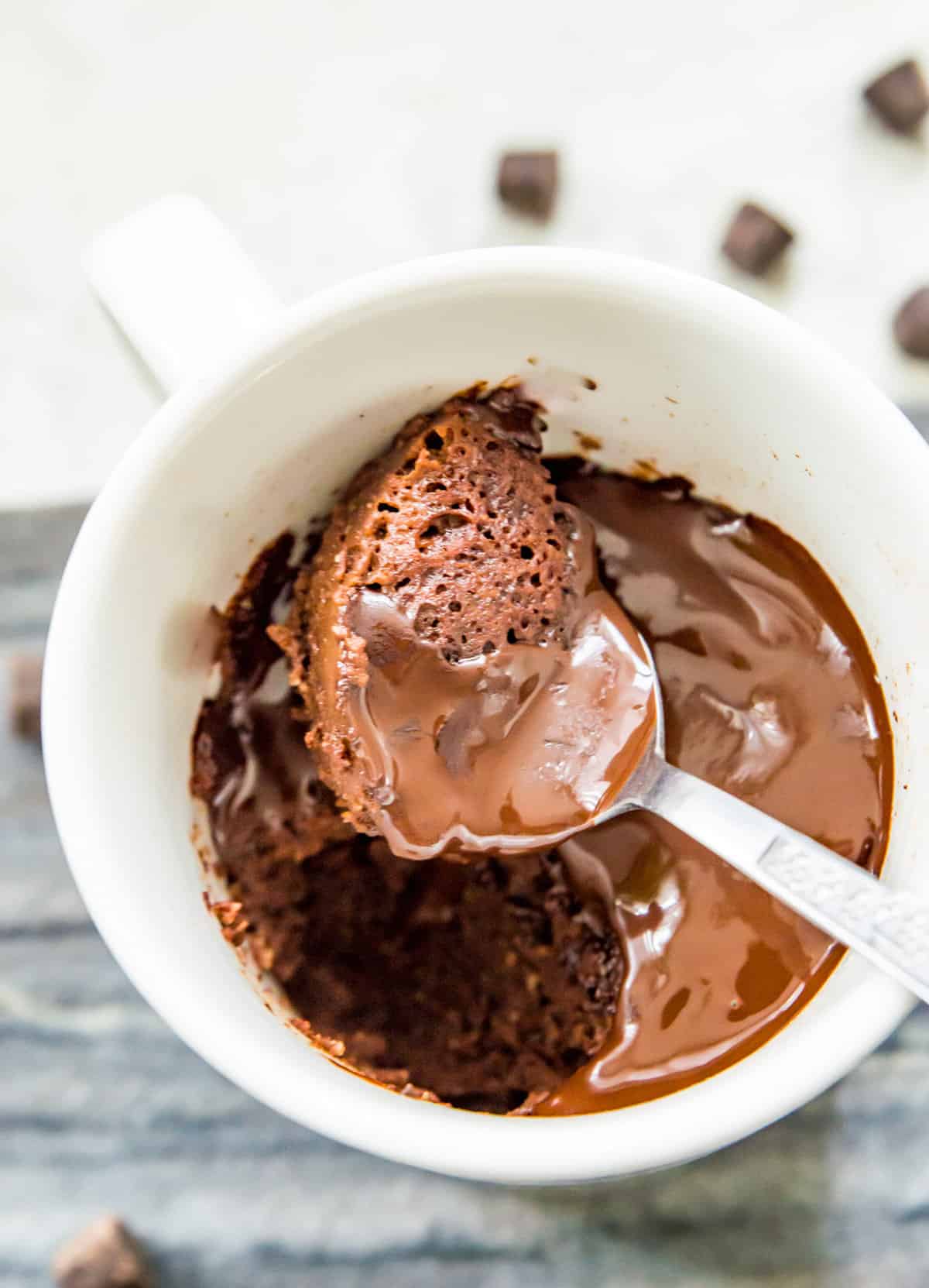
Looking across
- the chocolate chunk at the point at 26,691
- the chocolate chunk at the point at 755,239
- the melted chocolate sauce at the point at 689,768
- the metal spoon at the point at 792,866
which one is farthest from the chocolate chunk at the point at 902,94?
the chocolate chunk at the point at 26,691

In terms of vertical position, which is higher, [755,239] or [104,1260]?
[755,239]

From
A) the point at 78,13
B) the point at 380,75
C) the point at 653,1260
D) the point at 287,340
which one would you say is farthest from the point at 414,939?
the point at 78,13

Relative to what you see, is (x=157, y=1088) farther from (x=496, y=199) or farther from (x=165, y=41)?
(x=165, y=41)

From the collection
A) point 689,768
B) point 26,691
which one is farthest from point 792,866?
point 26,691

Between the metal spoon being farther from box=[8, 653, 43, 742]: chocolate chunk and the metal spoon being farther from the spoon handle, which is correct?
box=[8, 653, 43, 742]: chocolate chunk

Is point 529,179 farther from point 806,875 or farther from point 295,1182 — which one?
point 295,1182

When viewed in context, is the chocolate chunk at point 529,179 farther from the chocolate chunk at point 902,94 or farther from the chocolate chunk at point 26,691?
the chocolate chunk at point 26,691
